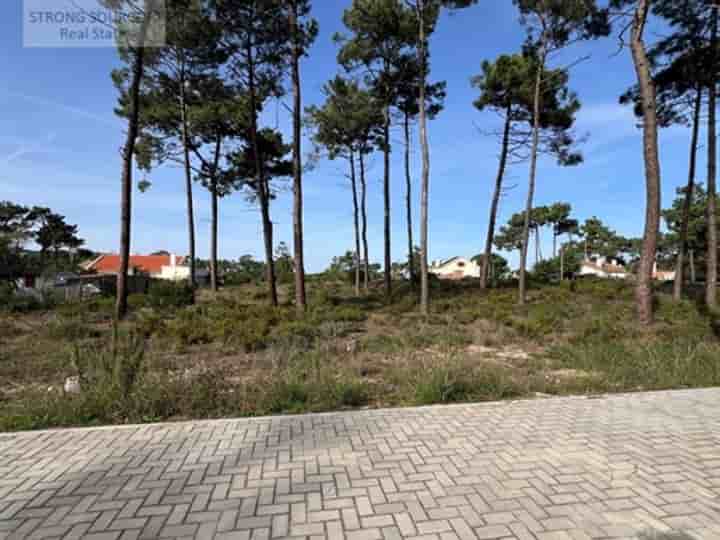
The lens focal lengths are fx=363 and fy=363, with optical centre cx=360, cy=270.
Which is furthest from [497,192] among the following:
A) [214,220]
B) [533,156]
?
[214,220]

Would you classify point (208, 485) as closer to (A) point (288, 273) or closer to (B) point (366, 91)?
(B) point (366, 91)

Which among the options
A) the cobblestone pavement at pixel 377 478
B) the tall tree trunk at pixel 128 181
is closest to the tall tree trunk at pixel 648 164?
the cobblestone pavement at pixel 377 478

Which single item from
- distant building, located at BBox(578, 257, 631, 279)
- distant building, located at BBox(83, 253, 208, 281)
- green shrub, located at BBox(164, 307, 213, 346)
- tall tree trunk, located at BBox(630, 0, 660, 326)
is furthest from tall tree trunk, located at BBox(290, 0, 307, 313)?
distant building, located at BBox(578, 257, 631, 279)

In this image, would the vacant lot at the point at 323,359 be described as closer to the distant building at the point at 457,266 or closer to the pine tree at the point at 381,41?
the pine tree at the point at 381,41

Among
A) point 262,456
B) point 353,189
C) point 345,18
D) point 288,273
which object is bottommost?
point 262,456

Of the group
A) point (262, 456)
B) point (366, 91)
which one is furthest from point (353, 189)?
point (262, 456)

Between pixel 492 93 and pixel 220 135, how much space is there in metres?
11.6

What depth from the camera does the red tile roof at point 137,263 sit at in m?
43.9

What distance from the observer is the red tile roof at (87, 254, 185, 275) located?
43.9 m

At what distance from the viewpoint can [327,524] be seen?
205 centimetres

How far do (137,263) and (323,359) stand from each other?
5350 centimetres

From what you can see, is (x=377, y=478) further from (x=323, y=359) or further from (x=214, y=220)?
(x=214, y=220)

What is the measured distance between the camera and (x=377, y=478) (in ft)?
8.38

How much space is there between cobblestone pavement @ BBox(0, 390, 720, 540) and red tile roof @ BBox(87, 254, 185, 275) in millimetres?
44219
